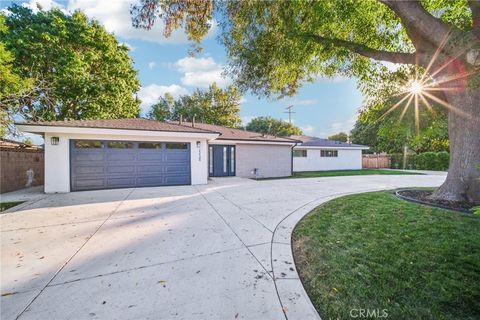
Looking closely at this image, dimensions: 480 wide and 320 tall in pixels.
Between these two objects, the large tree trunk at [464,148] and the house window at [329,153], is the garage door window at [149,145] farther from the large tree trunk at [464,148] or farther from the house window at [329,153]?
the house window at [329,153]

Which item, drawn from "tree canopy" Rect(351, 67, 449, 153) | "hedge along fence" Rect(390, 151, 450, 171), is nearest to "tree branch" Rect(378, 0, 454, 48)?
"tree canopy" Rect(351, 67, 449, 153)

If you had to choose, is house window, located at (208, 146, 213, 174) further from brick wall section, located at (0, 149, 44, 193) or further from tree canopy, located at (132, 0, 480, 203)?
brick wall section, located at (0, 149, 44, 193)

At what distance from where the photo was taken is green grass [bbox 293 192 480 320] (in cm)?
203

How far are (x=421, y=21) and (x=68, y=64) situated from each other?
58.5 feet

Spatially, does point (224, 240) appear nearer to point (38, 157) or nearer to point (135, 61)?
point (38, 157)

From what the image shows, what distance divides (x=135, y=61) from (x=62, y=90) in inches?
280

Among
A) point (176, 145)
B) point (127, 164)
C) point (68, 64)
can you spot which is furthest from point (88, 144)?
point (68, 64)

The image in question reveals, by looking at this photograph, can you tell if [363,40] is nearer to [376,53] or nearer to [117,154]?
[376,53]

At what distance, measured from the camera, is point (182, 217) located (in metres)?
4.85

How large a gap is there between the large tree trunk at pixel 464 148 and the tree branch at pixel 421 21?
66.3 inches

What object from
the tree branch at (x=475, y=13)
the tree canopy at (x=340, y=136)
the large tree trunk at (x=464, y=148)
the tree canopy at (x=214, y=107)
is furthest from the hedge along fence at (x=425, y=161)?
the tree canopy at (x=214, y=107)

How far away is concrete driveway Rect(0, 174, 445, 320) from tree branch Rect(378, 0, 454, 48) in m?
5.64

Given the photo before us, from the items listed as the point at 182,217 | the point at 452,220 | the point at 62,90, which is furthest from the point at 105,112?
the point at 452,220

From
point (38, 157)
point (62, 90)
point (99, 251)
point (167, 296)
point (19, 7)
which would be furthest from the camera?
point (62, 90)
